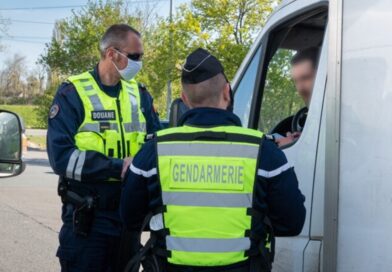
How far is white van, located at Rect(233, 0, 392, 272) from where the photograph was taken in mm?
1958

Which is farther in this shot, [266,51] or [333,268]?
[266,51]

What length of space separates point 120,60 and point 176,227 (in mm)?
1325

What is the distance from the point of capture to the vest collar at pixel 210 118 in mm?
2189

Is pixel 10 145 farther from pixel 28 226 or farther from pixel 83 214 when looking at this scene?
pixel 28 226

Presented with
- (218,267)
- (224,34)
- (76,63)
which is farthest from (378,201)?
(76,63)

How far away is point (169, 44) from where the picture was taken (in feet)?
74.1

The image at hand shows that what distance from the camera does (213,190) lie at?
2.09 m

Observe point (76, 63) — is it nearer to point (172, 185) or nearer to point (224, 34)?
point (224, 34)

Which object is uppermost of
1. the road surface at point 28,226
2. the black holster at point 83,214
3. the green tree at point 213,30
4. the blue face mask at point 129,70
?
the green tree at point 213,30

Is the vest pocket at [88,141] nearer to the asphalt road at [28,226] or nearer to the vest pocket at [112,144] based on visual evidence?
the vest pocket at [112,144]

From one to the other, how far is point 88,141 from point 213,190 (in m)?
1.12

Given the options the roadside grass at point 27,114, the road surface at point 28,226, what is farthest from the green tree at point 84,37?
the roadside grass at point 27,114

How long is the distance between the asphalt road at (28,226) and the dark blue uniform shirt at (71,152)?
2.54m

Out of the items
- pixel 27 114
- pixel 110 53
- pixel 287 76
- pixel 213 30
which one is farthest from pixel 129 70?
pixel 27 114
